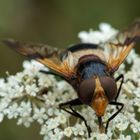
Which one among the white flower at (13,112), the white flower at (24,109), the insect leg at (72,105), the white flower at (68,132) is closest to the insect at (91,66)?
the insect leg at (72,105)

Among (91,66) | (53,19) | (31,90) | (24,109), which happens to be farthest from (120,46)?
(53,19)

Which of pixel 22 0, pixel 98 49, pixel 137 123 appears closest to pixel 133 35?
pixel 98 49

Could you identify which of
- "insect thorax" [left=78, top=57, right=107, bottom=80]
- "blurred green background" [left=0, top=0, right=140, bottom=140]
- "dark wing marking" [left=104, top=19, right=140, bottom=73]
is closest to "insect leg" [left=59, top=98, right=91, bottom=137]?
"insect thorax" [left=78, top=57, right=107, bottom=80]

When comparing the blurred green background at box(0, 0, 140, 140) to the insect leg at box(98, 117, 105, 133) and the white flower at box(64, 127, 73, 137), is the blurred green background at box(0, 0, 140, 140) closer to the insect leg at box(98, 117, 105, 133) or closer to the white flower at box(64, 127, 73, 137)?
the white flower at box(64, 127, 73, 137)

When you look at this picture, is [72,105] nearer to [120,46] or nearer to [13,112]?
[13,112]

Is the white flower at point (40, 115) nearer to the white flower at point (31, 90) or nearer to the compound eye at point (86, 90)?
the white flower at point (31, 90)

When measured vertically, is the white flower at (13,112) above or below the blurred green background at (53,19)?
below
